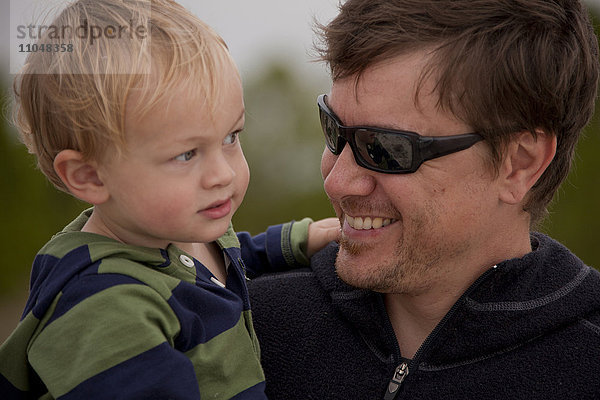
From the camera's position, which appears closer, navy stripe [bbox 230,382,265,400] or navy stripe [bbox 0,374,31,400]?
navy stripe [bbox 0,374,31,400]

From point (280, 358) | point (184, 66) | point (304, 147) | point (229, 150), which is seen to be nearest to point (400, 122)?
point (229, 150)

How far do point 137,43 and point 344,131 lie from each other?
82 cm

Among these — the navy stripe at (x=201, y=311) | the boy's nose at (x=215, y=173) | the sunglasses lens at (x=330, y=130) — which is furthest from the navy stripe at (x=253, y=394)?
the sunglasses lens at (x=330, y=130)

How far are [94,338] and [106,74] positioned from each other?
0.71 m

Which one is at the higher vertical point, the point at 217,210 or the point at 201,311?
the point at 217,210

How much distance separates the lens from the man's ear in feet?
7.86

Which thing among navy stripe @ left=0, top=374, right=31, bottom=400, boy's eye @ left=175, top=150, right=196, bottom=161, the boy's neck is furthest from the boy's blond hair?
navy stripe @ left=0, top=374, right=31, bottom=400

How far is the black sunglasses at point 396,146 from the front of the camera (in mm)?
2240

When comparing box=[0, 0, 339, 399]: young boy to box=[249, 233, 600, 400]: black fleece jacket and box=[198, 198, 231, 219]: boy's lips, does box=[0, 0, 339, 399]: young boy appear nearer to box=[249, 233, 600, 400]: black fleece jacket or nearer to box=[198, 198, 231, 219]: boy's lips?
box=[198, 198, 231, 219]: boy's lips

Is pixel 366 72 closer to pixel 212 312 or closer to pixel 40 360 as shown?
pixel 212 312

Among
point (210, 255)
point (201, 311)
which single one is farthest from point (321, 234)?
point (201, 311)

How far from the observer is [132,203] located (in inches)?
74.7

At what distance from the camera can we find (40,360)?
1697 millimetres

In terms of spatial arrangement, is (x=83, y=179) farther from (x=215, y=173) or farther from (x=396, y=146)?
(x=396, y=146)
